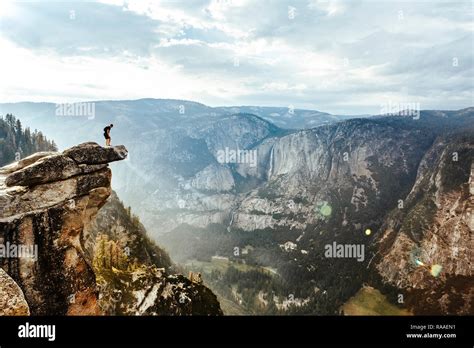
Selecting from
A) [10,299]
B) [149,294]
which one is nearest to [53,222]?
[10,299]

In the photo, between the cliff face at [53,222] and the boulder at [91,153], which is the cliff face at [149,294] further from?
the boulder at [91,153]

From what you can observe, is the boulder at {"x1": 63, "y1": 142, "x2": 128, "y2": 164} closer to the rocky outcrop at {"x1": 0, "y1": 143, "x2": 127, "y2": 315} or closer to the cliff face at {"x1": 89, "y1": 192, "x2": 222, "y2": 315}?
the rocky outcrop at {"x1": 0, "y1": 143, "x2": 127, "y2": 315}

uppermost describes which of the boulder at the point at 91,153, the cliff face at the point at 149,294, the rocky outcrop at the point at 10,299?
the boulder at the point at 91,153

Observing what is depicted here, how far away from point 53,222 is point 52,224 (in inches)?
9.2

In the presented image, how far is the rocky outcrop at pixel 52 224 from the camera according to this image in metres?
36.1

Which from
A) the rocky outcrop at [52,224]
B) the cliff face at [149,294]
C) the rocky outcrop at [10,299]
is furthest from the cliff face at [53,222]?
the cliff face at [149,294]

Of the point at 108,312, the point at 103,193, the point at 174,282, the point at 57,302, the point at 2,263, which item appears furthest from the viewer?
the point at 174,282

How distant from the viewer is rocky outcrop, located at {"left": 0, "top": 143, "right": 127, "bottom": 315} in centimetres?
3612

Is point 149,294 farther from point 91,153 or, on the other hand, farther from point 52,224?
point 91,153

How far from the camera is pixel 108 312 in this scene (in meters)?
52.0
